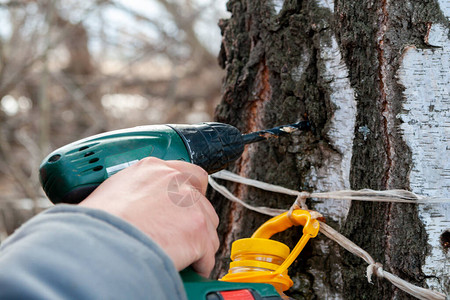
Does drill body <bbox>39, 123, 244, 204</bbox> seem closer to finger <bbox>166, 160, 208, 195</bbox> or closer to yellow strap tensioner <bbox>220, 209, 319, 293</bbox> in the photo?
finger <bbox>166, 160, 208, 195</bbox>

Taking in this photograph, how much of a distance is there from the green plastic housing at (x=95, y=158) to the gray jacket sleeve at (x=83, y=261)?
200mm

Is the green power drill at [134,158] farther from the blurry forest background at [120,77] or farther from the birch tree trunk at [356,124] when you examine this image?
the blurry forest background at [120,77]

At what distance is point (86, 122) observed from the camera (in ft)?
18.5

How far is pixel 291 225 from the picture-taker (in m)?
1.04

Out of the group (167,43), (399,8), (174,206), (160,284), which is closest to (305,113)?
(399,8)

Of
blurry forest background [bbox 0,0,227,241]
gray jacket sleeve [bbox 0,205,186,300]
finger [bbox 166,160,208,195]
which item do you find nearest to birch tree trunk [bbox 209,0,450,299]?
finger [bbox 166,160,208,195]

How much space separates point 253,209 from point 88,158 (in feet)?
1.51

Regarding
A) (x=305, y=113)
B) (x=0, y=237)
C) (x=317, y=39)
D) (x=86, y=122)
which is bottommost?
(x=0, y=237)

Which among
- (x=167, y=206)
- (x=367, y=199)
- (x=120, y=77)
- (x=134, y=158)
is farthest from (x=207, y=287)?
(x=120, y=77)

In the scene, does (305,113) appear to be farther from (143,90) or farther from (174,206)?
(143,90)

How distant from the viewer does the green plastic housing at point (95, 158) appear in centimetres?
86

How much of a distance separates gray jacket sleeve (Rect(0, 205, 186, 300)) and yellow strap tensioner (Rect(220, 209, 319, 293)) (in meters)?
0.29

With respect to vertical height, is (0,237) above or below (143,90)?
below

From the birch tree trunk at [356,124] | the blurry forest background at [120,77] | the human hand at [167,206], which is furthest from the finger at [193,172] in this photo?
the blurry forest background at [120,77]
